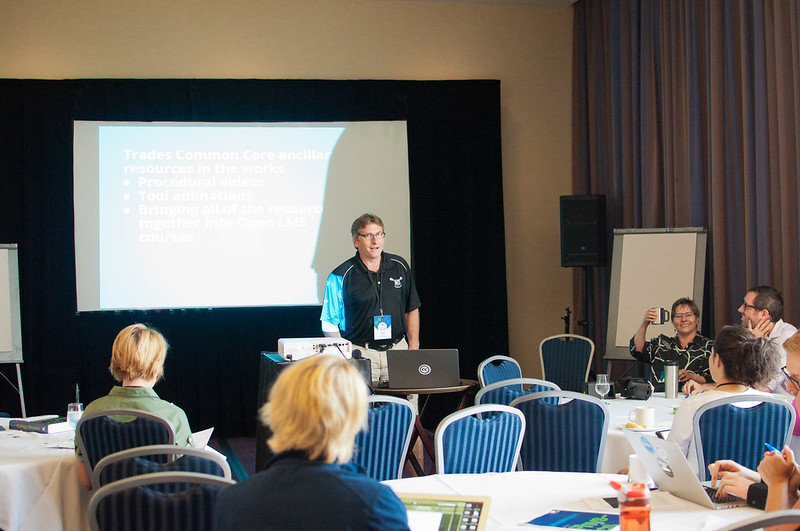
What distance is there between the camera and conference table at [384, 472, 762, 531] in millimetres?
2113

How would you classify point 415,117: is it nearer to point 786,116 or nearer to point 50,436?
point 786,116

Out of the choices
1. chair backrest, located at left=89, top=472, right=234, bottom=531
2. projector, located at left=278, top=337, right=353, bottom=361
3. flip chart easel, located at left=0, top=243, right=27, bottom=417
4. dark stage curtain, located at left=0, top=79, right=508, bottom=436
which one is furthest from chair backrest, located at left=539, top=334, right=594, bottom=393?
chair backrest, located at left=89, top=472, right=234, bottom=531

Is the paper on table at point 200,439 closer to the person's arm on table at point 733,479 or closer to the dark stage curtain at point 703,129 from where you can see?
the person's arm on table at point 733,479

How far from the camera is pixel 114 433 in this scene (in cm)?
323

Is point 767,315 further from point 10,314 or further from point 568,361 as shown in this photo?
point 10,314

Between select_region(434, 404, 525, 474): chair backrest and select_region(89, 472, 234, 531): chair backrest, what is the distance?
1.02 meters

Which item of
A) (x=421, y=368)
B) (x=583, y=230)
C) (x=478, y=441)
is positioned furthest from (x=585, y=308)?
(x=478, y=441)

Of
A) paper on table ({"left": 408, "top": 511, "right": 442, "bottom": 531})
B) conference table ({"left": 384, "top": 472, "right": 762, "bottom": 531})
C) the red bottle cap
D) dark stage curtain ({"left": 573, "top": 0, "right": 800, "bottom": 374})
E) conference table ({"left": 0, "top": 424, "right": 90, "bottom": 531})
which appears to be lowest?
conference table ({"left": 0, "top": 424, "right": 90, "bottom": 531})

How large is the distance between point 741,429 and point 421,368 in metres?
1.98

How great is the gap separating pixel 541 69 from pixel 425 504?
647 cm

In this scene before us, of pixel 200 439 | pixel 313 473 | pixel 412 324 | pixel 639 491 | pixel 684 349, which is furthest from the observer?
pixel 412 324

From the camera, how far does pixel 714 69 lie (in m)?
5.93

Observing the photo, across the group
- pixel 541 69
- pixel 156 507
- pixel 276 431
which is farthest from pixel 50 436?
pixel 541 69

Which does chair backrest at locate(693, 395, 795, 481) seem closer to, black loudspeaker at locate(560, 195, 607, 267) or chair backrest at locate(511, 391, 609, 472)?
chair backrest at locate(511, 391, 609, 472)
